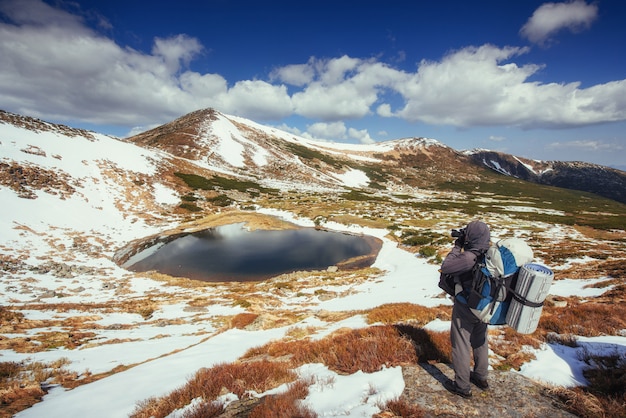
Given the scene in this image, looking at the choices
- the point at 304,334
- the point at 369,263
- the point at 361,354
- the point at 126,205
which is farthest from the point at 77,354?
the point at 126,205

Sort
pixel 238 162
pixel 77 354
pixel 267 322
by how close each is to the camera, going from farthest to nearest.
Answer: pixel 238 162 → pixel 267 322 → pixel 77 354

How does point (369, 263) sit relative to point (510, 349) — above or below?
below

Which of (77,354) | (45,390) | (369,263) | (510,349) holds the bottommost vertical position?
(369,263)

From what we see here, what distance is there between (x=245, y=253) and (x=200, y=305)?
17.3m

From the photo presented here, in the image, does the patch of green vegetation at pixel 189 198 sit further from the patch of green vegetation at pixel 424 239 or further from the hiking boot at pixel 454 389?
the hiking boot at pixel 454 389

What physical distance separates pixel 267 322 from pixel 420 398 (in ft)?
32.8

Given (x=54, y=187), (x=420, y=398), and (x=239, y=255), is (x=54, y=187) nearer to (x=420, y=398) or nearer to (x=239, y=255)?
(x=239, y=255)

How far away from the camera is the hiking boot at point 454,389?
16.9ft

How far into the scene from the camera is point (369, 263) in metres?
33.8

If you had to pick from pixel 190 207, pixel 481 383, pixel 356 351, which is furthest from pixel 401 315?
pixel 190 207

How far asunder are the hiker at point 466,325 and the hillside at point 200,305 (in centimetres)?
66

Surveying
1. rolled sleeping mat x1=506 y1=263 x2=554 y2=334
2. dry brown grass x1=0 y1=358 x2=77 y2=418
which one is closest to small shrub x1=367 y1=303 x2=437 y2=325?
rolled sleeping mat x1=506 y1=263 x2=554 y2=334

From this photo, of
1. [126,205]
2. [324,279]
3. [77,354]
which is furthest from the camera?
[126,205]

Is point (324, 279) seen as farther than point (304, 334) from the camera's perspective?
Yes
